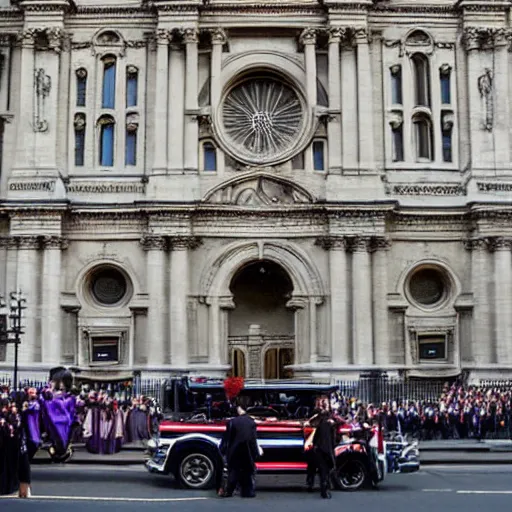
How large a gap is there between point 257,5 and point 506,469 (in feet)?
80.7

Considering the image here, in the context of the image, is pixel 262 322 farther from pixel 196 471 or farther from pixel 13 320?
pixel 196 471

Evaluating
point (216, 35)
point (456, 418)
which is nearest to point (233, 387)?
point (456, 418)

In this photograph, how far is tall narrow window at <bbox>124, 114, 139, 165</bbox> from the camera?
4241 cm

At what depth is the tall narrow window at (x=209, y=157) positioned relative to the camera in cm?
4222

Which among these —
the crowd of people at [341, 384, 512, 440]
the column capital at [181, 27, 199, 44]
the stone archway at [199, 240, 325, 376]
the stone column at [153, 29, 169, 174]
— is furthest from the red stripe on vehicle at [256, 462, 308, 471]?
the column capital at [181, 27, 199, 44]

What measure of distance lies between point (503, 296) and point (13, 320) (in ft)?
64.8

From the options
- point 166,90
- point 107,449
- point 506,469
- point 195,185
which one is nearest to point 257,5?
point 166,90

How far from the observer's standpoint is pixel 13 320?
36.2 meters

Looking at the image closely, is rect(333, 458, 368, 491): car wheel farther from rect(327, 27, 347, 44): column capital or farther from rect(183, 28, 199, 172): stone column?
rect(327, 27, 347, 44): column capital

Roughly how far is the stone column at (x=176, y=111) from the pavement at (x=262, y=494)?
19.5 metres

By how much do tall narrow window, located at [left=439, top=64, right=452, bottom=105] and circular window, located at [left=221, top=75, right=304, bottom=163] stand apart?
6.33 meters

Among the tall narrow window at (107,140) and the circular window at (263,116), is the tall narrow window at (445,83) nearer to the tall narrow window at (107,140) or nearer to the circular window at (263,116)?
the circular window at (263,116)

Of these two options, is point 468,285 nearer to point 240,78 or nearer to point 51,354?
point 240,78

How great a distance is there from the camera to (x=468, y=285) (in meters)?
41.4
